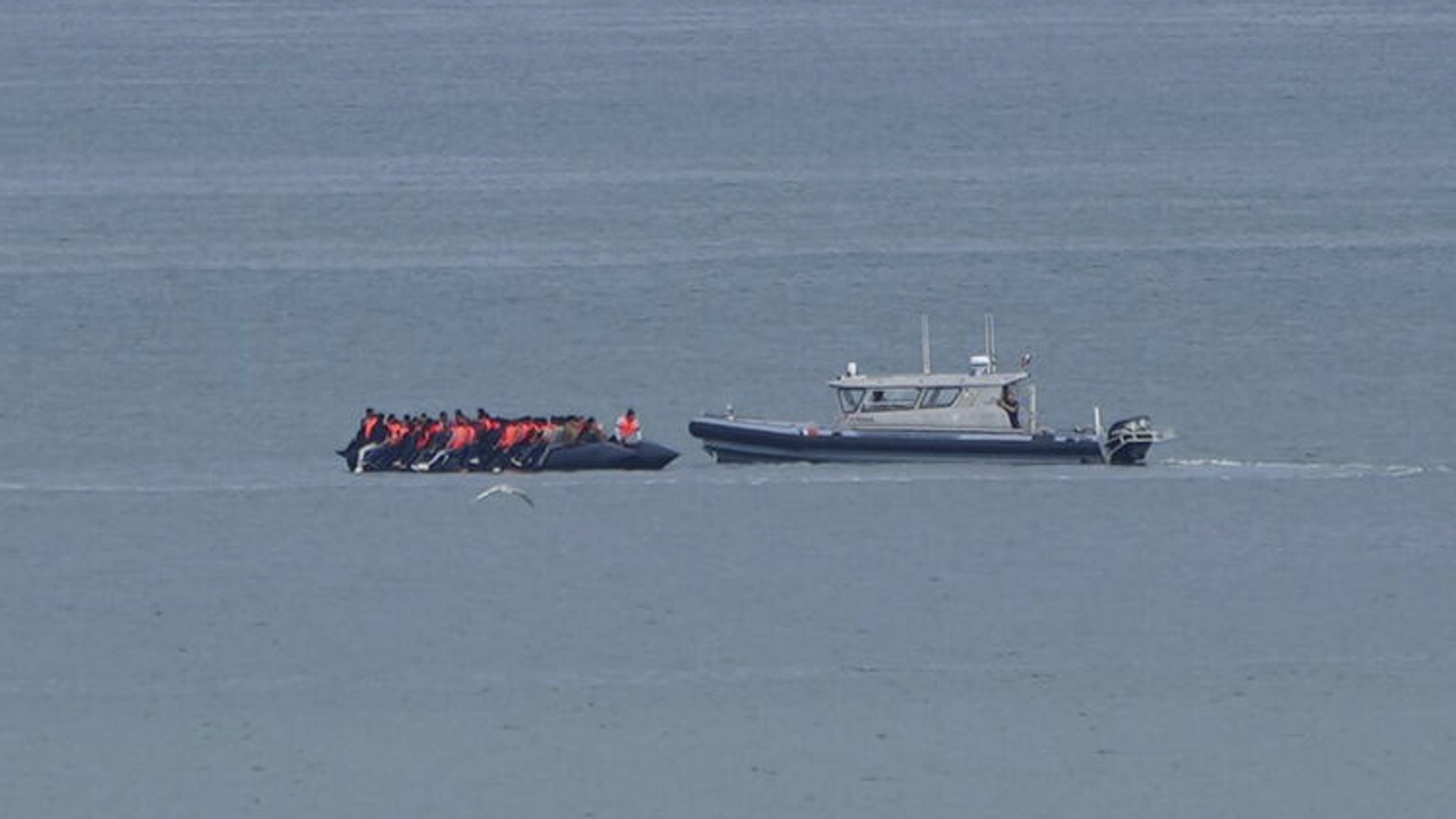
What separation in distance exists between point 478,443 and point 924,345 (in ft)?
18.7

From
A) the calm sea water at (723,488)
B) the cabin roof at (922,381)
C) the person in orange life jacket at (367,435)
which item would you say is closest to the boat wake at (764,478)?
the calm sea water at (723,488)

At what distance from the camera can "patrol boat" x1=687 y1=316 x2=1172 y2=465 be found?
144ft

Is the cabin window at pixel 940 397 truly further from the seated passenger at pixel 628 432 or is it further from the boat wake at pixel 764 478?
the seated passenger at pixel 628 432

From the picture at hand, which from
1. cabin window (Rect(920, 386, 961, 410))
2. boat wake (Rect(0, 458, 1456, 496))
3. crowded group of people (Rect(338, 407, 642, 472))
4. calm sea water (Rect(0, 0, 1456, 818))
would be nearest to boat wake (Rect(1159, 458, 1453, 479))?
boat wake (Rect(0, 458, 1456, 496))

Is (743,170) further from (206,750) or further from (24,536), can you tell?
(206,750)

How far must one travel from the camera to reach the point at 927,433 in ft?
144

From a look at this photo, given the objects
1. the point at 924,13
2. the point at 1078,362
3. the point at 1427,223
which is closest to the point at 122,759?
the point at 1078,362

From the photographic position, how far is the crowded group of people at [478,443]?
4384 cm

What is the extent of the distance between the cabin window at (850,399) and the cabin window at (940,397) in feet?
2.40

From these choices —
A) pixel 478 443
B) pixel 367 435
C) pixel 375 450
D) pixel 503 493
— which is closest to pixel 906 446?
pixel 503 493

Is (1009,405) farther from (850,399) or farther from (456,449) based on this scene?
(456,449)

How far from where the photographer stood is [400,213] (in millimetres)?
81688

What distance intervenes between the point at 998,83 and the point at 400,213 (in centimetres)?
4801

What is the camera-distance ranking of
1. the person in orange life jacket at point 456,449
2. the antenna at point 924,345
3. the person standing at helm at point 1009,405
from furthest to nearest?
the antenna at point 924,345, the person standing at helm at point 1009,405, the person in orange life jacket at point 456,449
